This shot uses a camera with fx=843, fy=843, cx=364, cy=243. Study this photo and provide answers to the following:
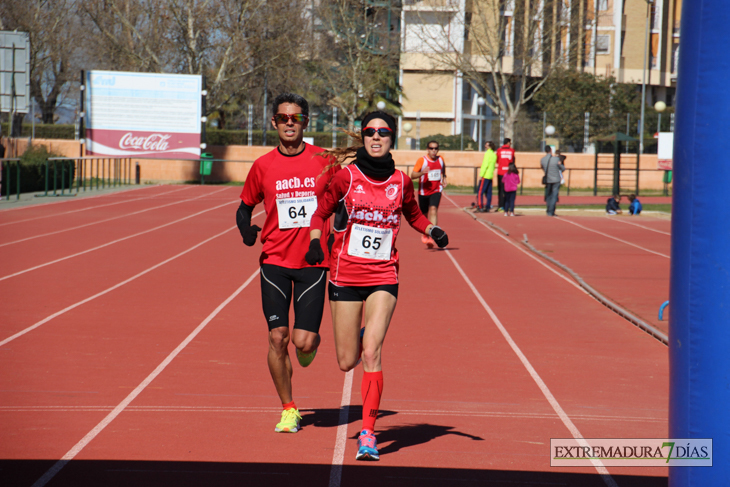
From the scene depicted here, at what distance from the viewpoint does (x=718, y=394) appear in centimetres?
334

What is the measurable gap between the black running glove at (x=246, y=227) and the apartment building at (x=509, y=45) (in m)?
34.9

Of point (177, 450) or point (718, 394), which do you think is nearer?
point (718, 394)

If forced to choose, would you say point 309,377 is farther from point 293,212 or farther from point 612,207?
point 612,207

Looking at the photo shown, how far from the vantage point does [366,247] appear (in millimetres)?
4992

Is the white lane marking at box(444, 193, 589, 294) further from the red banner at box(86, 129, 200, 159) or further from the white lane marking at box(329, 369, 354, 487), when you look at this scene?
the red banner at box(86, 129, 200, 159)

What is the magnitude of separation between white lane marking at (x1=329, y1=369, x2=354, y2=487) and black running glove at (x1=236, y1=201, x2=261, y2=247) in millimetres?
1345

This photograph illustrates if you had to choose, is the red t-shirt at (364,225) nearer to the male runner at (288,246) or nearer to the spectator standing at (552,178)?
the male runner at (288,246)

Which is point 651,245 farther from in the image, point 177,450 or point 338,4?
point 338,4

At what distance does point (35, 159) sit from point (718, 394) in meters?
28.7

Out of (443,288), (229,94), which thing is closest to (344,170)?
(443,288)

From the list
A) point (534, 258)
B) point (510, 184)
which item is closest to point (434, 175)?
point (534, 258)

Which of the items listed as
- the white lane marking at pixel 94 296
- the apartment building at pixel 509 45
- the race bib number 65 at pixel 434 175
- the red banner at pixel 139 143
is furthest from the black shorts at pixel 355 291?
the apartment building at pixel 509 45

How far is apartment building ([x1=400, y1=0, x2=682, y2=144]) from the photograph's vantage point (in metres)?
44.5

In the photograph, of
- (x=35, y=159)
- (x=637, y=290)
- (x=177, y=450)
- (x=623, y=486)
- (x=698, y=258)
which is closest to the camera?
(x=698, y=258)
